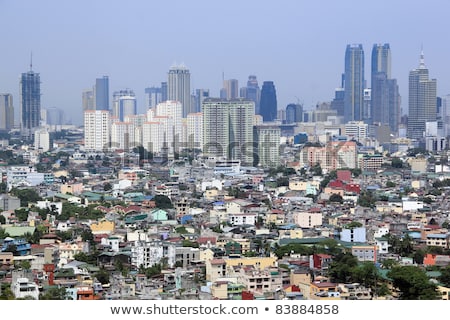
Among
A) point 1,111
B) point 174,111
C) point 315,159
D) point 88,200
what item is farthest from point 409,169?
point 1,111

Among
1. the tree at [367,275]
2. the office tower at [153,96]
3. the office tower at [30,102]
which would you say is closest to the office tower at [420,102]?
the office tower at [153,96]

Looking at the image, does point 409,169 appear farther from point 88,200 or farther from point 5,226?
point 5,226

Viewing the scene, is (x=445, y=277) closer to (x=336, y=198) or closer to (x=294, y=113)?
(x=336, y=198)

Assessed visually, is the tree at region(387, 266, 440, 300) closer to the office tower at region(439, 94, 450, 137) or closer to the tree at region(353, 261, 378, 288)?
the tree at region(353, 261, 378, 288)

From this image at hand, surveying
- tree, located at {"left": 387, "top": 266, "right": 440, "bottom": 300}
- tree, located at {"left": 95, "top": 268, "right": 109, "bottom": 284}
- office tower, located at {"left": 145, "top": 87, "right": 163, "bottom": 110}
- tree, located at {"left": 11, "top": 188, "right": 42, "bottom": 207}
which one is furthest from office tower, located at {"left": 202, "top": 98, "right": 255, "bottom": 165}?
tree, located at {"left": 387, "top": 266, "right": 440, "bottom": 300}

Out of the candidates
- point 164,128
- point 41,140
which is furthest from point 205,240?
point 41,140
